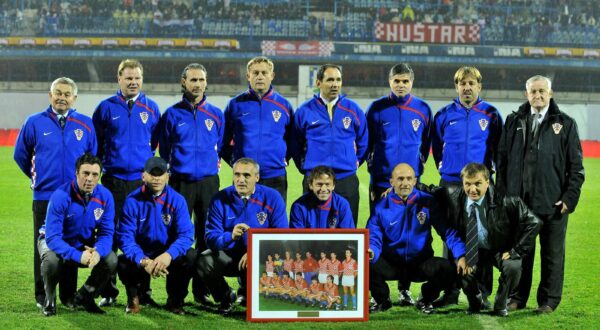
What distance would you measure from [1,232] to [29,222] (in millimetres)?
955

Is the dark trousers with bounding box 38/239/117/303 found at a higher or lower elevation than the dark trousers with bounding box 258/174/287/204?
lower

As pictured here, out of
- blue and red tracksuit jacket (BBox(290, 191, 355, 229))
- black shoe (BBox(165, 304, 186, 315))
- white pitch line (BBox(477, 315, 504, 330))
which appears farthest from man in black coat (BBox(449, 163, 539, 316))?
black shoe (BBox(165, 304, 186, 315))

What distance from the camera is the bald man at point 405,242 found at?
6.20 m

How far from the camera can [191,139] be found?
672 cm

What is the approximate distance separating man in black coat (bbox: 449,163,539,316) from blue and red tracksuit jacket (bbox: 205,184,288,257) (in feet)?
4.42

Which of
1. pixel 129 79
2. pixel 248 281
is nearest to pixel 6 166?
pixel 129 79

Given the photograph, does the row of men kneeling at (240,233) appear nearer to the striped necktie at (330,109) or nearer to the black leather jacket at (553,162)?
the black leather jacket at (553,162)

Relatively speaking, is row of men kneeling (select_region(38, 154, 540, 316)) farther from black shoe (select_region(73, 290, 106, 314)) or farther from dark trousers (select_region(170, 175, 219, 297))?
dark trousers (select_region(170, 175, 219, 297))

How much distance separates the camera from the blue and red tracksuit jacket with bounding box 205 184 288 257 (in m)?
6.16

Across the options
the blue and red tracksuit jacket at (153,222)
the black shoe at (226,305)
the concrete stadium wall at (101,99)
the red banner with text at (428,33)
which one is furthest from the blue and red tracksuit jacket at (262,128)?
the red banner with text at (428,33)

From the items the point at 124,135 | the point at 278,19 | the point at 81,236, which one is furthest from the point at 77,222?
the point at 278,19

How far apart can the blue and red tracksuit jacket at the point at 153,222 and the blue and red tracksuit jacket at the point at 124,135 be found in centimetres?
55

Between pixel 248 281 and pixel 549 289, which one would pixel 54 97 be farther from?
pixel 549 289

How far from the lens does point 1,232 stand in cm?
1010
